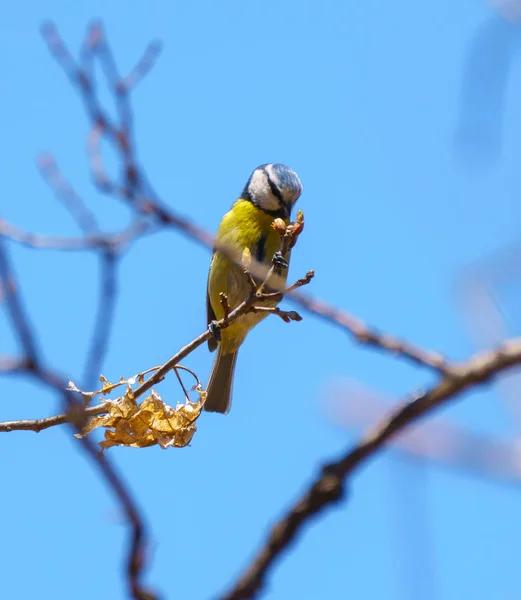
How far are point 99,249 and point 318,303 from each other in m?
0.41

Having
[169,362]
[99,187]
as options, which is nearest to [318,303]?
[99,187]

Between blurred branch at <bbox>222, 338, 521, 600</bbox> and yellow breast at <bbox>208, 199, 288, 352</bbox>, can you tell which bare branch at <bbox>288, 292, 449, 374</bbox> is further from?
yellow breast at <bbox>208, 199, 288, 352</bbox>

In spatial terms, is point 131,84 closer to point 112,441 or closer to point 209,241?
point 209,241

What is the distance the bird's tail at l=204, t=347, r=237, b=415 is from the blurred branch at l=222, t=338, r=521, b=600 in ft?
14.5

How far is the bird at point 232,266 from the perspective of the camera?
5.21 metres

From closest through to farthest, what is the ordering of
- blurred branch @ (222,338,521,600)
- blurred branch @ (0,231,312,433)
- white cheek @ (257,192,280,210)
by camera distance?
1. blurred branch @ (222,338,521,600)
2. blurred branch @ (0,231,312,433)
3. white cheek @ (257,192,280,210)

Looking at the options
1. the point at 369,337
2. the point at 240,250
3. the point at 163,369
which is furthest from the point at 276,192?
the point at 369,337

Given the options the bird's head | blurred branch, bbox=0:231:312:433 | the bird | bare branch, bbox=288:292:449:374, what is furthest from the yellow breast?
bare branch, bbox=288:292:449:374

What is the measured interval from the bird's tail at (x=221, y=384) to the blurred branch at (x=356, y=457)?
14.5ft

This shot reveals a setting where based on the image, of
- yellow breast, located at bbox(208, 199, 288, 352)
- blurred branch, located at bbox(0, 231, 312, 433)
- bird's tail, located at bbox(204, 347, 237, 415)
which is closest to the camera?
blurred branch, located at bbox(0, 231, 312, 433)

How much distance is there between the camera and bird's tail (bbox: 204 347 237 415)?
541 cm

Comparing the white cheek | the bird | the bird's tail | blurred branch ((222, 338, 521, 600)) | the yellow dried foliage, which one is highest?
the white cheek

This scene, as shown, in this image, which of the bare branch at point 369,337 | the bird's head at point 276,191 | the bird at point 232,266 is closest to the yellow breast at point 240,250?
the bird at point 232,266

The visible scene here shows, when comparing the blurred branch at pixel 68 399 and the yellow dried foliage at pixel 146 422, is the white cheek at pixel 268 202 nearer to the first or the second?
the yellow dried foliage at pixel 146 422
